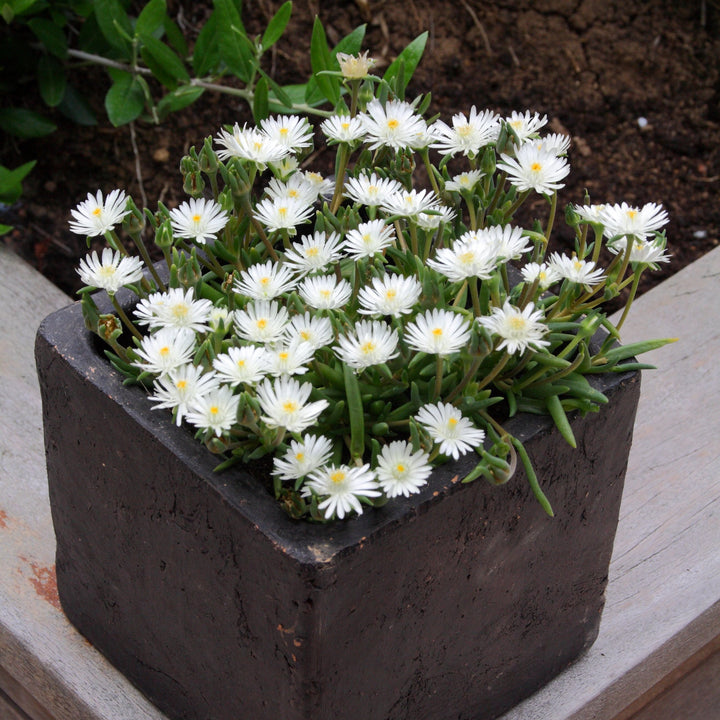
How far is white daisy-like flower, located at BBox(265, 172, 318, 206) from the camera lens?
2.60ft

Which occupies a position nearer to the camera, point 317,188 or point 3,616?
point 317,188

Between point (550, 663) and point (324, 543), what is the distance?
1.21 ft

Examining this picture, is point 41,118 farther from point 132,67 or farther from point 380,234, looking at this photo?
point 380,234

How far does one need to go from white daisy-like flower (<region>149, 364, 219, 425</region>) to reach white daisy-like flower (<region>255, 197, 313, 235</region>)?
5.5 inches

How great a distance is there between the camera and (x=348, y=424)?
72 centimetres

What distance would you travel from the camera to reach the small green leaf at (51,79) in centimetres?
151

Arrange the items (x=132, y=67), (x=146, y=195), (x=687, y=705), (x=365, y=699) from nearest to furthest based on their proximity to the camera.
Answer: (x=365, y=699) < (x=687, y=705) < (x=132, y=67) < (x=146, y=195)

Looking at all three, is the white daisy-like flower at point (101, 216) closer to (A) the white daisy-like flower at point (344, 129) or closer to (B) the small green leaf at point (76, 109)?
(A) the white daisy-like flower at point (344, 129)

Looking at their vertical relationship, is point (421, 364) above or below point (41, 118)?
above

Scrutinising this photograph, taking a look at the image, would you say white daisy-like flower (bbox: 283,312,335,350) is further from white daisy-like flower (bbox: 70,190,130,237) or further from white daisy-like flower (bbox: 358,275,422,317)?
white daisy-like flower (bbox: 70,190,130,237)

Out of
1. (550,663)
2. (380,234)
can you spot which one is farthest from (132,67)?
(550,663)

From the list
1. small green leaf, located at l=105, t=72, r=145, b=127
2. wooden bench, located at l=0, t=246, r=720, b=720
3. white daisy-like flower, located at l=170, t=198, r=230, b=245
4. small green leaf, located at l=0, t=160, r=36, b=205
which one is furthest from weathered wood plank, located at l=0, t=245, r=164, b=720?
white daisy-like flower, located at l=170, t=198, r=230, b=245

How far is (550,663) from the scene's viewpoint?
0.93 meters

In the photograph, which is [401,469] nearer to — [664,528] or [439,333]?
[439,333]
